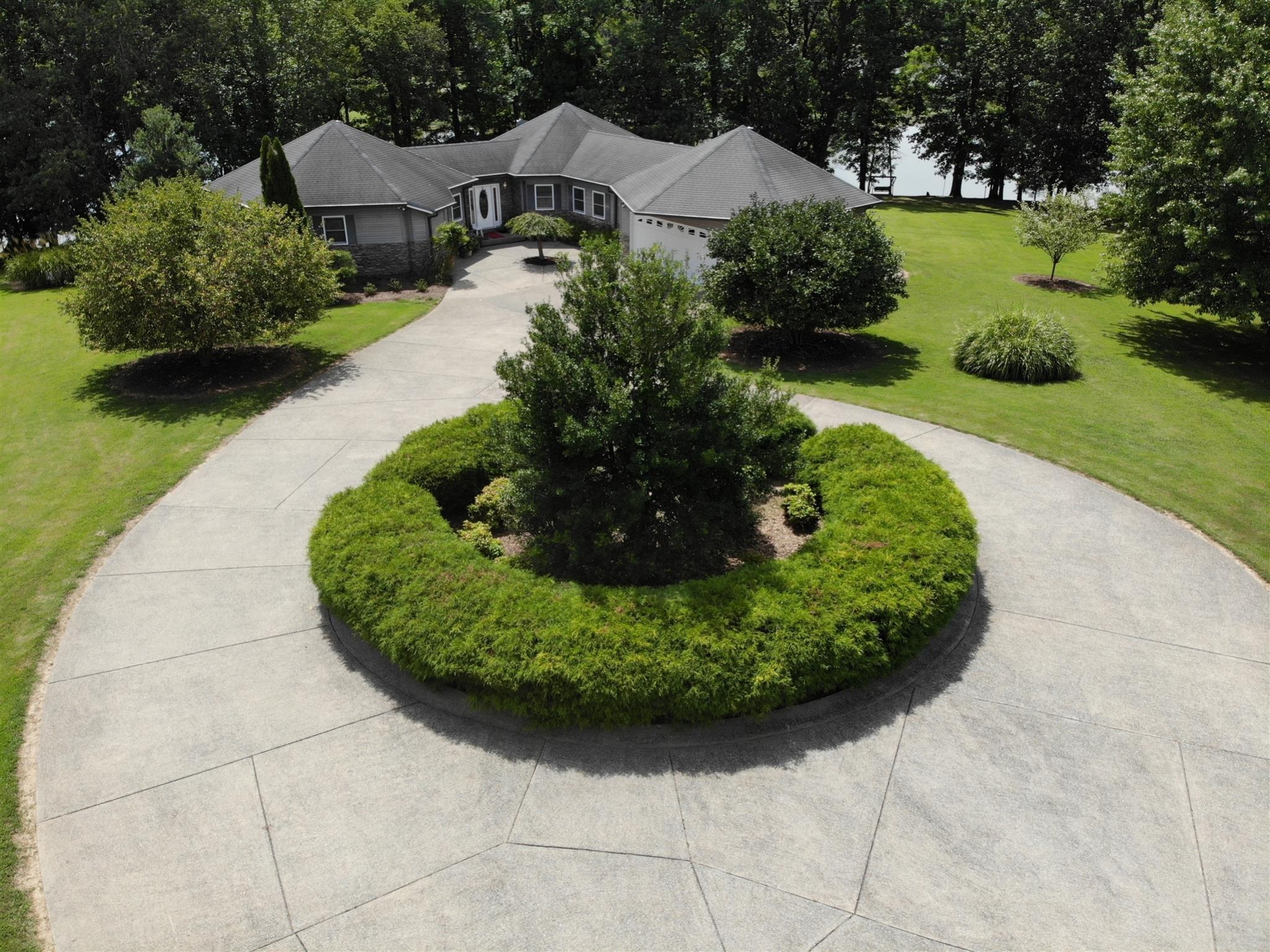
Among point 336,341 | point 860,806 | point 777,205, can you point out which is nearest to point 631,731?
point 860,806

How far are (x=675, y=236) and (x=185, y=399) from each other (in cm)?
1459

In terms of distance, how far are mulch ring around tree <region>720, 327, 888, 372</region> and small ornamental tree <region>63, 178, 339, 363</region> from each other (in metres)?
9.83

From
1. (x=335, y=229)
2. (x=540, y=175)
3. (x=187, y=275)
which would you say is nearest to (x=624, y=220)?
(x=540, y=175)

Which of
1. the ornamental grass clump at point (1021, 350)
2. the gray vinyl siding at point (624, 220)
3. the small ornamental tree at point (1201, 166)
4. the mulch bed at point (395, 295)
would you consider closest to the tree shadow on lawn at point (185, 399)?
the mulch bed at point (395, 295)

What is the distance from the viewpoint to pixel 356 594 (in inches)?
307

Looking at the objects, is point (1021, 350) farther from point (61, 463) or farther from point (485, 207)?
point (485, 207)

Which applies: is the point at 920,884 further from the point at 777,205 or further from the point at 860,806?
the point at 777,205

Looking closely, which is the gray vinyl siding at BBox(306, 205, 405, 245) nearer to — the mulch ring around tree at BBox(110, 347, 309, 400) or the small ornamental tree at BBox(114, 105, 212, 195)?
the small ornamental tree at BBox(114, 105, 212, 195)

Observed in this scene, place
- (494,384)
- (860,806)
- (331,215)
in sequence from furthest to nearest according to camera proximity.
Answer: (331,215), (494,384), (860,806)

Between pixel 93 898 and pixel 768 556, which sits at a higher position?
pixel 768 556

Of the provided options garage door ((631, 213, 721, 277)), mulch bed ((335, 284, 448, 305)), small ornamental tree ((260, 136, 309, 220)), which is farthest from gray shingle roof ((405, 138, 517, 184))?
garage door ((631, 213, 721, 277))

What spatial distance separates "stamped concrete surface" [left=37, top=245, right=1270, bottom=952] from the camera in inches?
214

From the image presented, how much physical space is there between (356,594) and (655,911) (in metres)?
4.25

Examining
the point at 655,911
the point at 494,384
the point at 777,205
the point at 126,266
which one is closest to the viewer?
the point at 655,911
